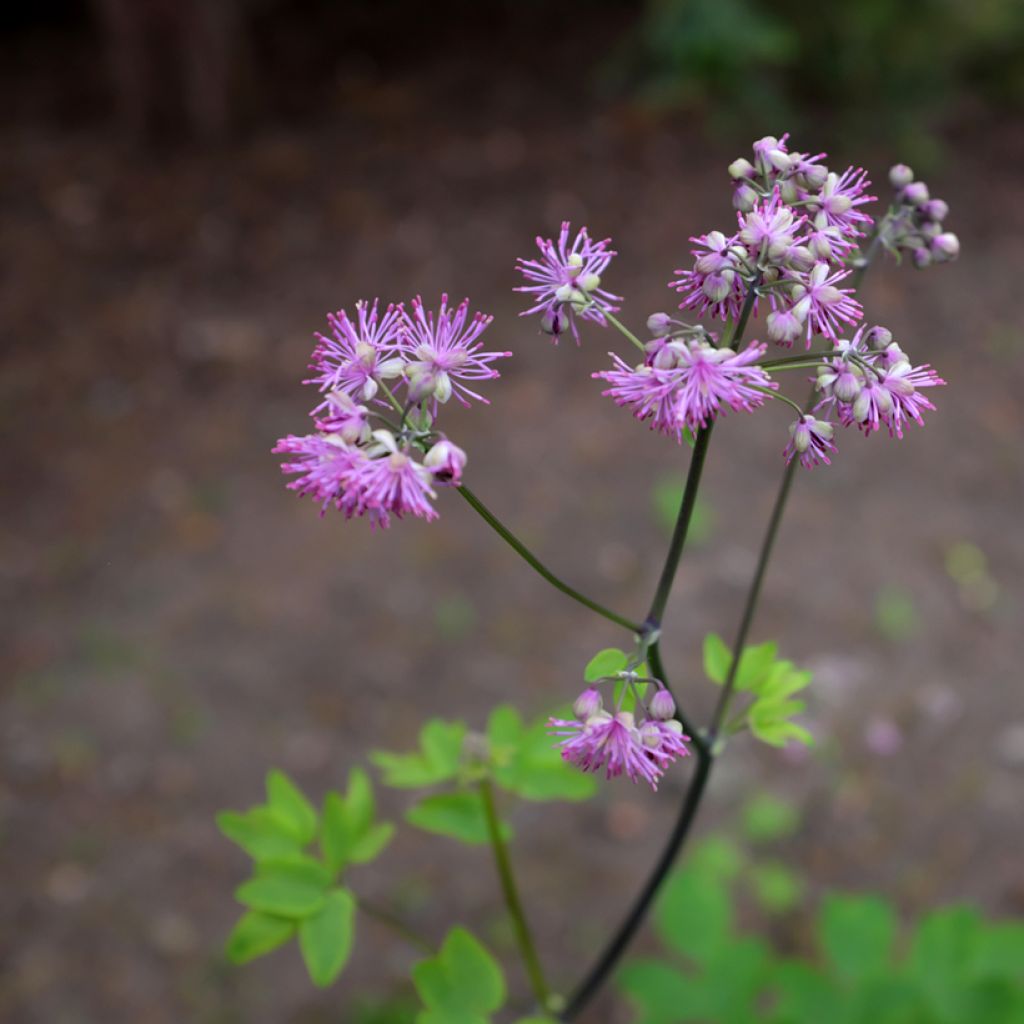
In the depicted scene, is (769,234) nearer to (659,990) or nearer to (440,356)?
(440,356)

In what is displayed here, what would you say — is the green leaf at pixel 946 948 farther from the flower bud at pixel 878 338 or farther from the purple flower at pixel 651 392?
the purple flower at pixel 651 392

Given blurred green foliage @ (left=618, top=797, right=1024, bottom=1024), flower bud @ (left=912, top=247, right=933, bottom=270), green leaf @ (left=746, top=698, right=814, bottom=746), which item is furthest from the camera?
blurred green foliage @ (left=618, top=797, right=1024, bottom=1024)

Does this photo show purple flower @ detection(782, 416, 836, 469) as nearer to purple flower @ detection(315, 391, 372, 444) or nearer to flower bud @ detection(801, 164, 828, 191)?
flower bud @ detection(801, 164, 828, 191)

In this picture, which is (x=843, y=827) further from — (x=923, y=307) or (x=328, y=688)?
(x=923, y=307)

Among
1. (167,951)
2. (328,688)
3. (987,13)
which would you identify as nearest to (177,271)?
(328,688)

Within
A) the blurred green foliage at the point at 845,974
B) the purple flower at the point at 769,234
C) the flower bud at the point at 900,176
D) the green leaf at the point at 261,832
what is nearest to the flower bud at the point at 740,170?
the purple flower at the point at 769,234

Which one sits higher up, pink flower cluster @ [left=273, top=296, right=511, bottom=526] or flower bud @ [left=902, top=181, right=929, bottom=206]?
flower bud @ [left=902, top=181, right=929, bottom=206]

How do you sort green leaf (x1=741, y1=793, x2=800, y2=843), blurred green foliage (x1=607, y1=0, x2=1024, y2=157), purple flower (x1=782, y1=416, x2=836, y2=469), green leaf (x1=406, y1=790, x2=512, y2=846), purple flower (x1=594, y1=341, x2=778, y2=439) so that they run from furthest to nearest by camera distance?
1. blurred green foliage (x1=607, y1=0, x2=1024, y2=157)
2. green leaf (x1=741, y1=793, x2=800, y2=843)
3. green leaf (x1=406, y1=790, x2=512, y2=846)
4. purple flower (x1=782, y1=416, x2=836, y2=469)
5. purple flower (x1=594, y1=341, x2=778, y2=439)

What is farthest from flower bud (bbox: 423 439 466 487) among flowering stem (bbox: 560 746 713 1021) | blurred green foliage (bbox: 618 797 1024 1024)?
blurred green foliage (bbox: 618 797 1024 1024)
